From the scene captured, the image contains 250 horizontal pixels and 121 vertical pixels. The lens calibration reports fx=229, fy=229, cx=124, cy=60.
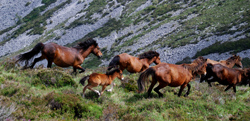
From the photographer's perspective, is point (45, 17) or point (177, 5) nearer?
point (177, 5)

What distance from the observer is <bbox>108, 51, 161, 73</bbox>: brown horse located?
12930mm

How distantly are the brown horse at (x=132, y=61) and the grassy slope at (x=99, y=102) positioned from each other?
217cm

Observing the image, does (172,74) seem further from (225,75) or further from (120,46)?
(120,46)

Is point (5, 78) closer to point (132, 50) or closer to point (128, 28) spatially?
point (132, 50)

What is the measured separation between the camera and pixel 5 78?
30.8 ft

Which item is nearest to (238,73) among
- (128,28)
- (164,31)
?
(164,31)

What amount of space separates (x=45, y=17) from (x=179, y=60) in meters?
48.5

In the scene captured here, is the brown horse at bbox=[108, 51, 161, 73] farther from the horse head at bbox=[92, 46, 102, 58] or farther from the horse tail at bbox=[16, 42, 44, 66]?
the horse tail at bbox=[16, 42, 44, 66]

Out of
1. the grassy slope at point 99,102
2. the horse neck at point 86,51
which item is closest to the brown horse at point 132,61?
the horse neck at point 86,51

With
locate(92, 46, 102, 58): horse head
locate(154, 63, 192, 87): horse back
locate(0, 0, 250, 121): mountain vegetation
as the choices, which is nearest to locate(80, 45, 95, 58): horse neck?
locate(92, 46, 102, 58): horse head

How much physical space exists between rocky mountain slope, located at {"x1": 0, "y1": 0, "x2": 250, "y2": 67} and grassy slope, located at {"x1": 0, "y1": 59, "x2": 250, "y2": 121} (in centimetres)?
1860

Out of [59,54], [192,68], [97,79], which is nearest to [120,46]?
[59,54]

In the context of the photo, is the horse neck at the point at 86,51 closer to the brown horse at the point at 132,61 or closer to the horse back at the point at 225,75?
the brown horse at the point at 132,61

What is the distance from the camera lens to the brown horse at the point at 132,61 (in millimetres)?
12930
